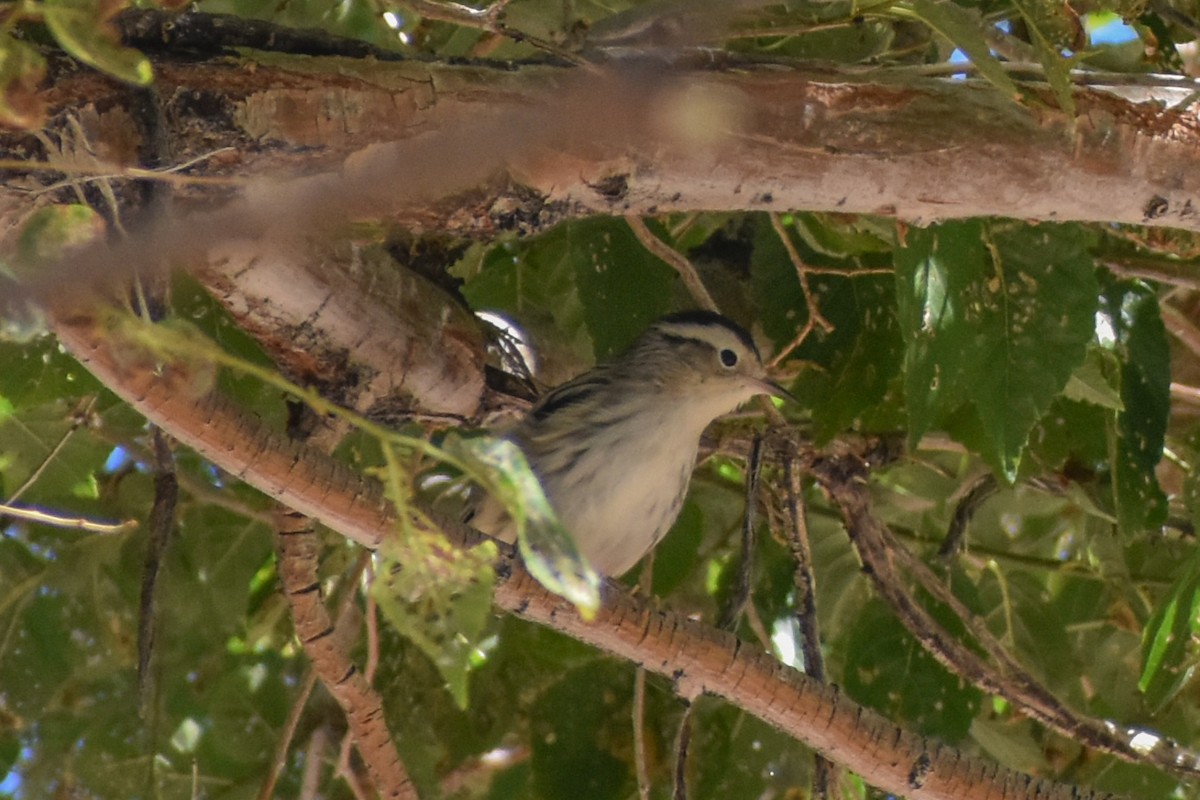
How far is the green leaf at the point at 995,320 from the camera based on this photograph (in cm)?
256

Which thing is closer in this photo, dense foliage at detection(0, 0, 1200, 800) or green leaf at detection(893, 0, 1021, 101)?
green leaf at detection(893, 0, 1021, 101)

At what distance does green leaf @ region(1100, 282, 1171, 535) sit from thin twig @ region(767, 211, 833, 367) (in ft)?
2.07

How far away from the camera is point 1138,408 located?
3.11 metres

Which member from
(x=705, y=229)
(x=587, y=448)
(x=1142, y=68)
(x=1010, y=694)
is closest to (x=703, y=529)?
(x=587, y=448)

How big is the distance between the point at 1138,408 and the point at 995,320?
563 millimetres

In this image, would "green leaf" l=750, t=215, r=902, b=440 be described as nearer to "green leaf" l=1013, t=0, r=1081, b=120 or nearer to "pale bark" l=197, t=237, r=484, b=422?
"pale bark" l=197, t=237, r=484, b=422

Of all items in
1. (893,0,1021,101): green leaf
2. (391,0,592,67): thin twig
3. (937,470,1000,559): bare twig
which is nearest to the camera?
(893,0,1021,101): green leaf

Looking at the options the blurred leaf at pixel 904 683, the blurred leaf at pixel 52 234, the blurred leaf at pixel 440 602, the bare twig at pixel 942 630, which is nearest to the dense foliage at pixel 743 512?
the blurred leaf at pixel 904 683

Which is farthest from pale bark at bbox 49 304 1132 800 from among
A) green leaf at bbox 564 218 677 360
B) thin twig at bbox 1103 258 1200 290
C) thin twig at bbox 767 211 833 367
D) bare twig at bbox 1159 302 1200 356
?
bare twig at bbox 1159 302 1200 356

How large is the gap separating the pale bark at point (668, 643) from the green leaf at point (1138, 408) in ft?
2.54

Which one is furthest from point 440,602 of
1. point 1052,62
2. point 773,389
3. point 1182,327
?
point 1182,327

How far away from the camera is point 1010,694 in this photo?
279cm

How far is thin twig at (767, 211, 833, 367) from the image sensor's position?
9.88 ft

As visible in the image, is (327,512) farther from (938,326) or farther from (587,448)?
(587,448)
